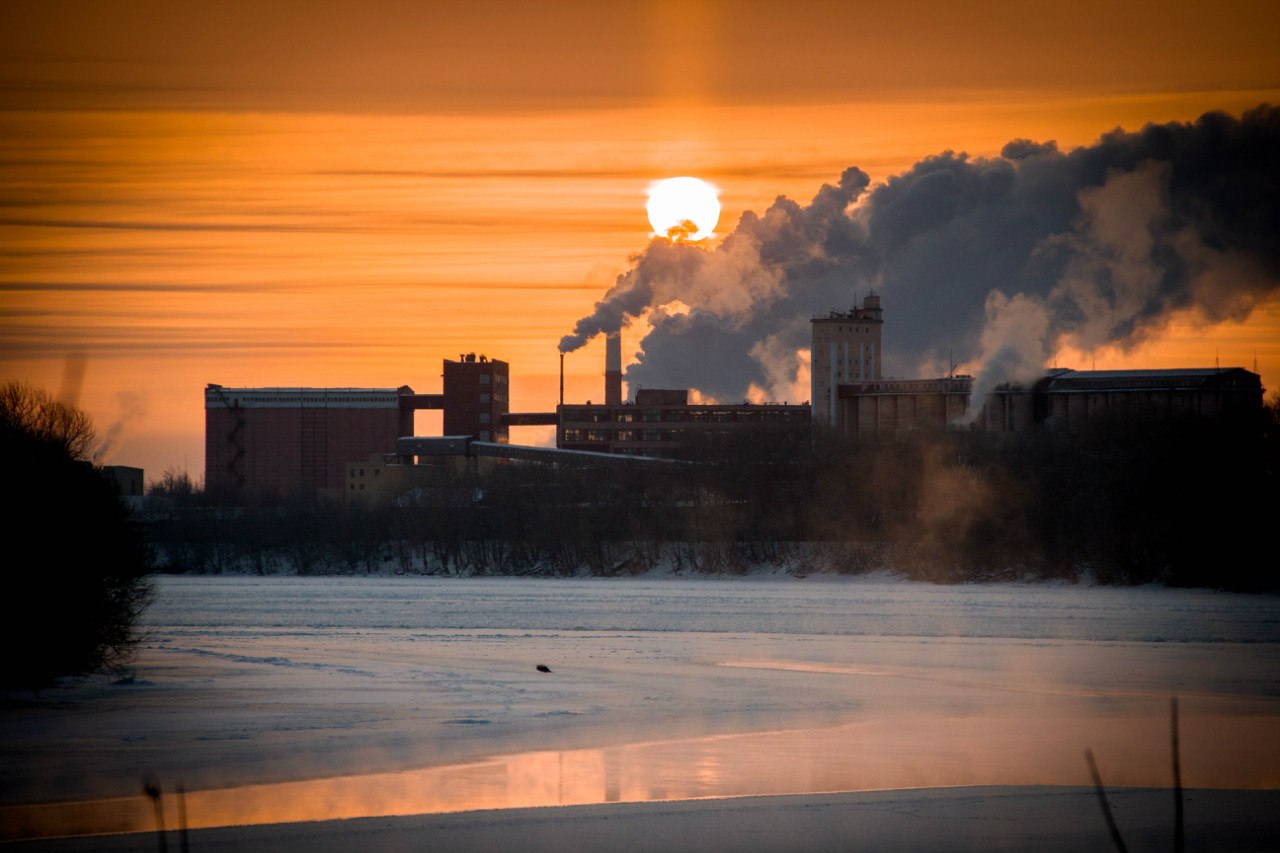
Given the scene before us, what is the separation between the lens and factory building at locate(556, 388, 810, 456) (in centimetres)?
13338

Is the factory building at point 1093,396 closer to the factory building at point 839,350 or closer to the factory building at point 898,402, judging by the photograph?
the factory building at point 898,402

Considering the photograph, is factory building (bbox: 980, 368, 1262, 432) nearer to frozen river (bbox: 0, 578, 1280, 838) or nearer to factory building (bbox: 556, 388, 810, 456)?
factory building (bbox: 556, 388, 810, 456)

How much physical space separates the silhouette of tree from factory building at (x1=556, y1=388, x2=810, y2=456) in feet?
327

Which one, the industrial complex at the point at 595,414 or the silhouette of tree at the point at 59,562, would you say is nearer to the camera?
the silhouette of tree at the point at 59,562

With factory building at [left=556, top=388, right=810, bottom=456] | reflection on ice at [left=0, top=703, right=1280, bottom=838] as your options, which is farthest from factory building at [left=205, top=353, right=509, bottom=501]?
reflection on ice at [left=0, top=703, right=1280, bottom=838]

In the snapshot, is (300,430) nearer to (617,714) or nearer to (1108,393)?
(1108,393)

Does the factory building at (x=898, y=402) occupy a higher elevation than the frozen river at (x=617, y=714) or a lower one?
higher

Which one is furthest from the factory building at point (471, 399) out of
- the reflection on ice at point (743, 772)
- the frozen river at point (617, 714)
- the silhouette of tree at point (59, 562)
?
the reflection on ice at point (743, 772)

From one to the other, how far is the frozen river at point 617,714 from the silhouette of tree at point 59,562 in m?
1.14

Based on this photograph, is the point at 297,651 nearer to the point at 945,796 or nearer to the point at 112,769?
the point at 112,769

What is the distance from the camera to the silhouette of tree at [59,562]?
2725 cm

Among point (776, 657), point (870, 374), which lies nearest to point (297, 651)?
point (776, 657)

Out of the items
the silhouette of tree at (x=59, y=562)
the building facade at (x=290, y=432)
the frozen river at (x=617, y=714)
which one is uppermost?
the building facade at (x=290, y=432)

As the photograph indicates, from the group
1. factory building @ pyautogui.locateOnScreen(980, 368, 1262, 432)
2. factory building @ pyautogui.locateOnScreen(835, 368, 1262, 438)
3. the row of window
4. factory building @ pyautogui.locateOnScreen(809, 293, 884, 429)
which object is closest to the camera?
factory building @ pyautogui.locateOnScreen(835, 368, 1262, 438)
